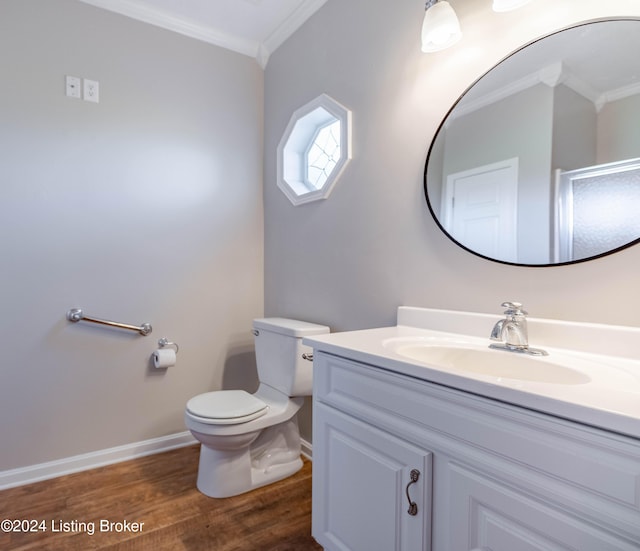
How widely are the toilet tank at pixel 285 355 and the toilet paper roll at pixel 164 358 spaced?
0.52 meters

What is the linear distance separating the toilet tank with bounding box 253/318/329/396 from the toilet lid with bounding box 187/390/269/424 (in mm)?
154

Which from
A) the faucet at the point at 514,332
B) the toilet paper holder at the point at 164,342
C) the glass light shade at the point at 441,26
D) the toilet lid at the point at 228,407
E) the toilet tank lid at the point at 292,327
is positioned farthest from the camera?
the toilet paper holder at the point at 164,342

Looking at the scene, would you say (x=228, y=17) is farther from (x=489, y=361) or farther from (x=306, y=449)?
(x=306, y=449)

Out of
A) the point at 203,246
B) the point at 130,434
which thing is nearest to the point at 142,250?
the point at 203,246

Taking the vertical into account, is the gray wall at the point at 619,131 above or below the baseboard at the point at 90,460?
above

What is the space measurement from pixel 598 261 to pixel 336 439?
0.90 meters

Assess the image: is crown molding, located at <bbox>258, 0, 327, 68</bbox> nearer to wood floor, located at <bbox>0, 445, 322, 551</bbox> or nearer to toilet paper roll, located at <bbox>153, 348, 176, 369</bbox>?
toilet paper roll, located at <bbox>153, 348, 176, 369</bbox>

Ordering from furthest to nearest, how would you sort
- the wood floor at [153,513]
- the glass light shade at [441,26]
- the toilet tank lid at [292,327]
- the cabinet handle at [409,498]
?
the toilet tank lid at [292,327] < the wood floor at [153,513] < the glass light shade at [441,26] < the cabinet handle at [409,498]

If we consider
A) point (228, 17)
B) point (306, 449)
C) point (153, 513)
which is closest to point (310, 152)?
point (228, 17)

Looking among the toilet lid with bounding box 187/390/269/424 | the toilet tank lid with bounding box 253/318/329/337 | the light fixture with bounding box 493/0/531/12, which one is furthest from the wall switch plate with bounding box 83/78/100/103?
the light fixture with bounding box 493/0/531/12

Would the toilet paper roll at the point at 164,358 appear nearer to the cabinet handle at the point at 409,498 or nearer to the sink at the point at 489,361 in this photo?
the sink at the point at 489,361

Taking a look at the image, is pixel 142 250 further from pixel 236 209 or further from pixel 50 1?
pixel 50 1

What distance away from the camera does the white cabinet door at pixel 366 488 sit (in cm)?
88

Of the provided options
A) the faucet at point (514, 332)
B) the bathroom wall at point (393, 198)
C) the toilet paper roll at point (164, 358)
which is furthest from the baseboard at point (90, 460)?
the faucet at point (514, 332)
